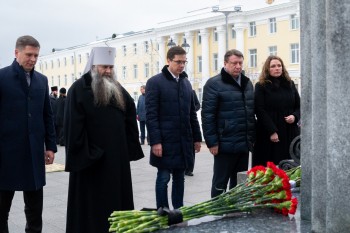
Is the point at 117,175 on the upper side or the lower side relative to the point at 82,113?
lower

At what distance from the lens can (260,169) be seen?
384 centimetres

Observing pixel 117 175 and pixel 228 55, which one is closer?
pixel 117 175

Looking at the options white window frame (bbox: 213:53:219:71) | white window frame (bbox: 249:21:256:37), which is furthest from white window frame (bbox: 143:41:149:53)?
white window frame (bbox: 249:21:256:37)

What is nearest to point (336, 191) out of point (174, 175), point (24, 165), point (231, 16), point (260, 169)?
point (260, 169)

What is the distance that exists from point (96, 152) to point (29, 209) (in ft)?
3.31

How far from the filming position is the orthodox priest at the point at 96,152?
487 cm

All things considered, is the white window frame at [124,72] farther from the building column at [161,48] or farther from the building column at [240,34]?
the building column at [240,34]

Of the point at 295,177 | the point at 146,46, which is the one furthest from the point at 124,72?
the point at 295,177

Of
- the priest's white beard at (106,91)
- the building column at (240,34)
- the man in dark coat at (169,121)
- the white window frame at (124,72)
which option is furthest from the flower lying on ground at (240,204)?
the white window frame at (124,72)

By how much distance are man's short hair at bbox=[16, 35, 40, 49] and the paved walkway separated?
6.76 feet

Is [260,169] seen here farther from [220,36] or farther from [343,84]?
[220,36]

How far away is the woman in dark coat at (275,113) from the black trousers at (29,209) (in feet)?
7.50

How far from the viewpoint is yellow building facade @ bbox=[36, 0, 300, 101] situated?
5419 cm

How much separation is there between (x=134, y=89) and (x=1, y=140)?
71.0 metres
